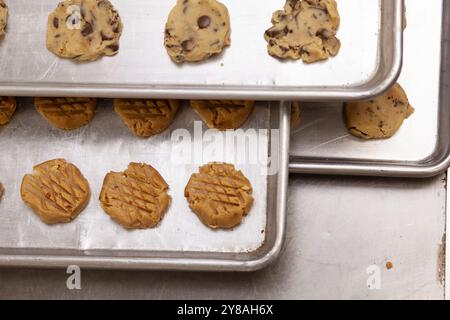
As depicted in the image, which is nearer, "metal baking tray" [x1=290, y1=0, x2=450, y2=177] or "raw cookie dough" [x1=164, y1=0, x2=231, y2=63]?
"raw cookie dough" [x1=164, y1=0, x2=231, y2=63]

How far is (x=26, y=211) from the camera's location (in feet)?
3.74

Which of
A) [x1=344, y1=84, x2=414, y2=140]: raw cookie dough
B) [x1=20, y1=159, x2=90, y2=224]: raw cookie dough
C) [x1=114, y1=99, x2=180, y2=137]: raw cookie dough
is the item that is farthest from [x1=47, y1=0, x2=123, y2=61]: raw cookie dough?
[x1=344, y1=84, x2=414, y2=140]: raw cookie dough

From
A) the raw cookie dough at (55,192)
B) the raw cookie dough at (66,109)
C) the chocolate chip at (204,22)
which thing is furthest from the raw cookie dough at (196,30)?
the raw cookie dough at (55,192)

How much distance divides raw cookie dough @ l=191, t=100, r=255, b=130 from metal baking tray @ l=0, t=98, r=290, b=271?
0.06 ft

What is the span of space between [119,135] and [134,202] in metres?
0.15

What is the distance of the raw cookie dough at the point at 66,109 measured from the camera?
1139mm

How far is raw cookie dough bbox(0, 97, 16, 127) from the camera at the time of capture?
1.15 m

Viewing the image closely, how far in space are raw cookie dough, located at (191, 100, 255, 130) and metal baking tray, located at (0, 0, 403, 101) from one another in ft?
0.18

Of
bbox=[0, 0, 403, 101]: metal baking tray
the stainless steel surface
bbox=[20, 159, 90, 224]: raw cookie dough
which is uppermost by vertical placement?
bbox=[0, 0, 403, 101]: metal baking tray

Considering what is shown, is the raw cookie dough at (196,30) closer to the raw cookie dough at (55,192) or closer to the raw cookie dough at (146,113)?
the raw cookie dough at (146,113)

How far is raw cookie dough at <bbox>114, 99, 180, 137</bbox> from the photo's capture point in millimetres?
1128

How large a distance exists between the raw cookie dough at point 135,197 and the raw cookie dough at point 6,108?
25 cm

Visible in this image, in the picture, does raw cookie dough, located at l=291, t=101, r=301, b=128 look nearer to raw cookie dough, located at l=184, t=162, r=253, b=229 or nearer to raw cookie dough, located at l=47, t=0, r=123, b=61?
raw cookie dough, located at l=184, t=162, r=253, b=229

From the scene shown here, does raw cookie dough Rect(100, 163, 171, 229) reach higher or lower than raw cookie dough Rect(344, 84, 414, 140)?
lower
